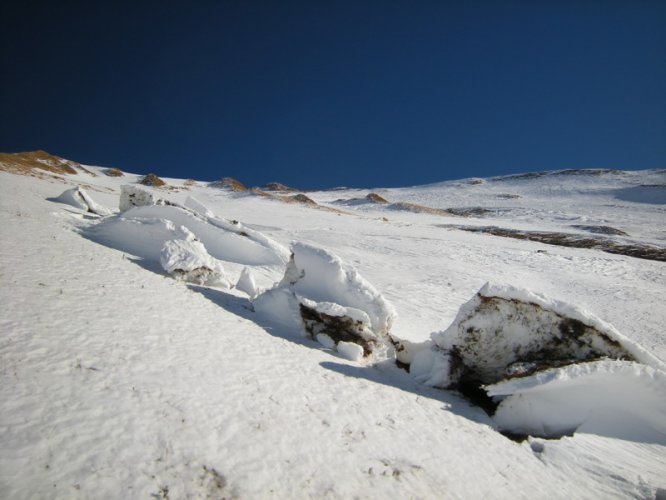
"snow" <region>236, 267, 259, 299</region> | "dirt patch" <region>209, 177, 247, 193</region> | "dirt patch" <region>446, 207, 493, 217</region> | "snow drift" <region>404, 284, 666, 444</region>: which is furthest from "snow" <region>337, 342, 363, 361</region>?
"dirt patch" <region>209, 177, 247, 193</region>

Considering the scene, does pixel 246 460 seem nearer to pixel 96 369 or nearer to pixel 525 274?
pixel 96 369

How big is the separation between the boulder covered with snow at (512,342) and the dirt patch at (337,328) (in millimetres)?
1494

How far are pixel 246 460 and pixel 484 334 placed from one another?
21.0 feet

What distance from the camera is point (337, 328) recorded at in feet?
32.2

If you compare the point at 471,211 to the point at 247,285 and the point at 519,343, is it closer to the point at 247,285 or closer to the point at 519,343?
the point at 247,285

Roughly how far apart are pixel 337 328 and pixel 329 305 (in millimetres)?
653

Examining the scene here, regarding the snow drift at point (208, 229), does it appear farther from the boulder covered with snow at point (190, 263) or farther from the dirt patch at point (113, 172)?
the dirt patch at point (113, 172)

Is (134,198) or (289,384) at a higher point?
(134,198)

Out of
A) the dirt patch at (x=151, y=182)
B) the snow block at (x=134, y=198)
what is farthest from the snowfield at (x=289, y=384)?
the dirt patch at (x=151, y=182)

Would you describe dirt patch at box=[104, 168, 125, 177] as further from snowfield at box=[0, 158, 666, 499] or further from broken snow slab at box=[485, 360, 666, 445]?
broken snow slab at box=[485, 360, 666, 445]

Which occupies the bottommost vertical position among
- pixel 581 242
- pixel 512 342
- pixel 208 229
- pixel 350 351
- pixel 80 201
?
pixel 350 351

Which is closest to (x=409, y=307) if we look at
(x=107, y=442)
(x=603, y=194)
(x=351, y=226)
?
(x=107, y=442)

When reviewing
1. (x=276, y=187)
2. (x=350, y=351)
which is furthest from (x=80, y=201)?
Answer: (x=276, y=187)

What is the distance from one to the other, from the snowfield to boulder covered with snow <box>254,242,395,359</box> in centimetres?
5
